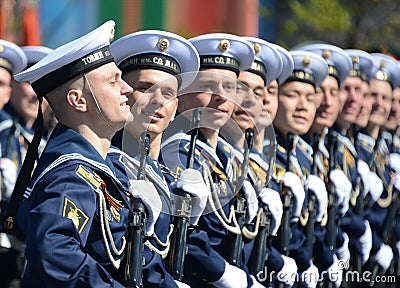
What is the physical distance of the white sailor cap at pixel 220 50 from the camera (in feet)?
20.9

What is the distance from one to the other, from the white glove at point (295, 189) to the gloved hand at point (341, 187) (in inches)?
25.7

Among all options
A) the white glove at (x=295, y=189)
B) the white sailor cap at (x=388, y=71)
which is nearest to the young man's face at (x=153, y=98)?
the white glove at (x=295, y=189)

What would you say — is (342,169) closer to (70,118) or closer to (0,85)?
(0,85)

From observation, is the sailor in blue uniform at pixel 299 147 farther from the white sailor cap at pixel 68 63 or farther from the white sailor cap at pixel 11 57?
the white sailor cap at pixel 68 63

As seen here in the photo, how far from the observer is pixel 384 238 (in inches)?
334

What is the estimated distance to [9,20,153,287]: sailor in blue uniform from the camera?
172 inches

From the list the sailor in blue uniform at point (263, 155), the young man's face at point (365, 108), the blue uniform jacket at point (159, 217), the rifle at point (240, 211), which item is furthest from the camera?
the young man's face at point (365, 108)

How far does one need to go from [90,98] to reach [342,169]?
3639 millimetres

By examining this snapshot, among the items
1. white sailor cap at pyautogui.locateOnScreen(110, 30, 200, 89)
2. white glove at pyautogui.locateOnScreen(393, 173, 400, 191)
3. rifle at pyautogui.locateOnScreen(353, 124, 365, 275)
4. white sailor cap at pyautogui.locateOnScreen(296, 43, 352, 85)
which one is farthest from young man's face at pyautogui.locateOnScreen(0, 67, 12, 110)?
white glove at pyautogui.locateOnScreen(393, 173, 400, 191)

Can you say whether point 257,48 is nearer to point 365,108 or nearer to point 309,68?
point 309,68

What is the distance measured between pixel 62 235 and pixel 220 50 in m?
2.26

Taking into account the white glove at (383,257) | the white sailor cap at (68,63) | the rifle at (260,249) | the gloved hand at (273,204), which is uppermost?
the white sailor cap at (68,63)

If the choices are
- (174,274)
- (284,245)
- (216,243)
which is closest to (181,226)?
(174,274)

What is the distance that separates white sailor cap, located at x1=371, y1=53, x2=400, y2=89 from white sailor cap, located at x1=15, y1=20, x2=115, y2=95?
4.34 m
